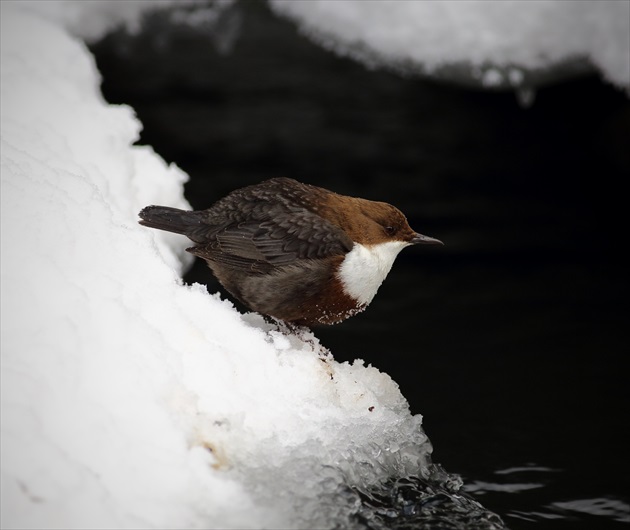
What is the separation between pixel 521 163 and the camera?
5.19m

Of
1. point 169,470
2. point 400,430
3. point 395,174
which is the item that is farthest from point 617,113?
point 169,470

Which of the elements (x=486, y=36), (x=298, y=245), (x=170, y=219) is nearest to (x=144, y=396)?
(x=298, y=245)

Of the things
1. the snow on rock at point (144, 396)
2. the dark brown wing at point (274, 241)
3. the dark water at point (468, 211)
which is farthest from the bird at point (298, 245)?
the dark water at point (468, 211)

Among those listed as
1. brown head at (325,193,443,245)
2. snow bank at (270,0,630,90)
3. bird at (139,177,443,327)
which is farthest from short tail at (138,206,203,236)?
snow bank at (270,0,630,90)

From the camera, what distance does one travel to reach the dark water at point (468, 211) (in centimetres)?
322

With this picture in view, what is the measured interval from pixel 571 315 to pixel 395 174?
152 cm

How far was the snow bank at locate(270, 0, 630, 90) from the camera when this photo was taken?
435 centimetres

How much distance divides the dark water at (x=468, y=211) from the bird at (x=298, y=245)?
0.75 m

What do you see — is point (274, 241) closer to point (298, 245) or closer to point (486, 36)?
point (298, 245)

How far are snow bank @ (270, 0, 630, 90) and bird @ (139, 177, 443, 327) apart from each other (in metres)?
1.82

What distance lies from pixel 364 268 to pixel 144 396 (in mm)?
1018

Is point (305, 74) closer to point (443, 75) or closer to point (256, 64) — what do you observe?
point (256, 64)

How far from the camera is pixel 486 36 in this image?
4477mm

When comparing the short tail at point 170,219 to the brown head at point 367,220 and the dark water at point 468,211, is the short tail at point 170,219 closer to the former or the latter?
the brown head at point 367,220
